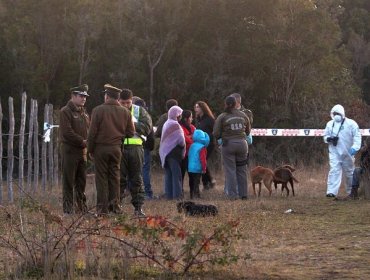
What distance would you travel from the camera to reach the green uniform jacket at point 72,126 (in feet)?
32.8

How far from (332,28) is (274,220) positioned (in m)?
16.3

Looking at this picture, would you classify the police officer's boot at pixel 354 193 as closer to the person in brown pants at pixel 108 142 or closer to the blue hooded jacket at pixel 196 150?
the blue hooded jacket at pixel 196 150

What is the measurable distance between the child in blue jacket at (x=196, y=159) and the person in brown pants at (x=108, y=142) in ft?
13.2

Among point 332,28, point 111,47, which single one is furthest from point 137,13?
point 332,28

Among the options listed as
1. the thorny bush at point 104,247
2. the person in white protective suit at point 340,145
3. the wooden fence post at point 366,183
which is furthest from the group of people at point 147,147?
the thorny bush at point 104,247

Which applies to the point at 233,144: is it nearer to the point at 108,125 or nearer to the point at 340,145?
the point at 340,145

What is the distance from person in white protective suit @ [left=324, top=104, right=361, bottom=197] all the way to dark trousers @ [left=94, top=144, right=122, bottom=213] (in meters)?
5.01

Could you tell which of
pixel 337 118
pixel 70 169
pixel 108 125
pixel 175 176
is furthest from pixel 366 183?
pixel 70 169

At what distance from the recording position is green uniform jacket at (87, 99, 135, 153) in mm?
9672

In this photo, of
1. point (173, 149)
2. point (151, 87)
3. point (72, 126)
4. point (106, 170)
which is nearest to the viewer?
point (106, 170)

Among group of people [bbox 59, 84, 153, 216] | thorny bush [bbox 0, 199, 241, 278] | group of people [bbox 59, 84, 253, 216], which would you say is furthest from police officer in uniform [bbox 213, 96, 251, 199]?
thorny bush [bbox 0, 199, 241, 278]

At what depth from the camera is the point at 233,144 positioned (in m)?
13.1

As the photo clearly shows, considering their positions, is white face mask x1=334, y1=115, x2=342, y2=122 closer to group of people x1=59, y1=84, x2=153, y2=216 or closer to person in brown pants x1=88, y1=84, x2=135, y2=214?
group of people x1=59, y1=84, x2=153, y2=216

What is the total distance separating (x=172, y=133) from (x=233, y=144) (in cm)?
111
